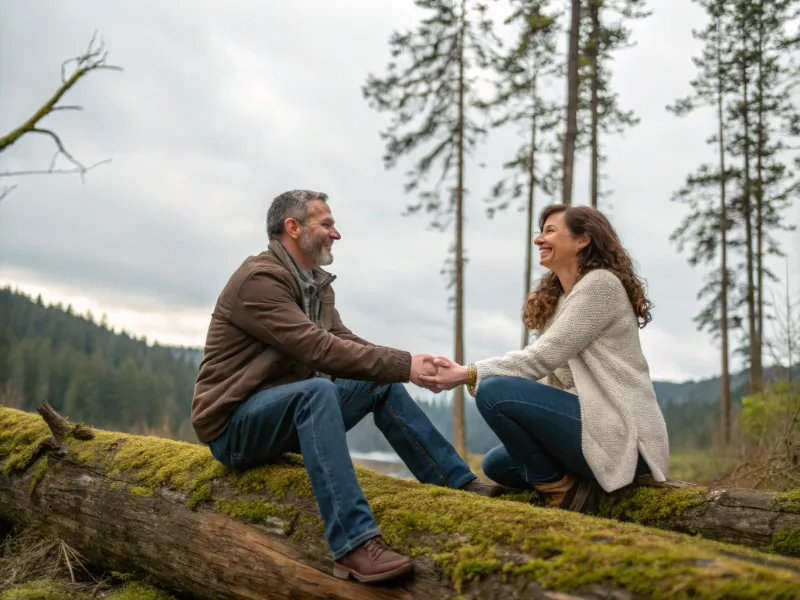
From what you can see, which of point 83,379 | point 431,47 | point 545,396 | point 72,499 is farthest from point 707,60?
point 83,379

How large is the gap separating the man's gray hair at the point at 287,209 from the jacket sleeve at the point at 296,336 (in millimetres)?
543

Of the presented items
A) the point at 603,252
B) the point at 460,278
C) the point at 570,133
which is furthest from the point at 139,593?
the point at 460,278

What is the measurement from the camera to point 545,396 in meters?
3.70

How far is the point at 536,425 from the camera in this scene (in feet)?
12.1

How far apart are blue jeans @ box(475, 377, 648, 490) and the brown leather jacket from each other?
1.73 feet

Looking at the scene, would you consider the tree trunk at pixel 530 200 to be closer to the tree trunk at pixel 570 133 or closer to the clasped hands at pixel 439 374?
the tree trunk at pixel 570 133

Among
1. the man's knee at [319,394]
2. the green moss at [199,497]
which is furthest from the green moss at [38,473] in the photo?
the man's knee at [319,394]

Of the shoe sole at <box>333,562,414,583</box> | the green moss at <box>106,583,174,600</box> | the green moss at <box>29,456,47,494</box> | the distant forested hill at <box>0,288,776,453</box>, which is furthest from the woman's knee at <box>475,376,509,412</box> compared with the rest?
the distant forested hill at <box>0,288,776,453</box>

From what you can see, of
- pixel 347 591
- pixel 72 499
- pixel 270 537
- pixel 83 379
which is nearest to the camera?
pixel 347 591

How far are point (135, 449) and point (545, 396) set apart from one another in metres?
2.89

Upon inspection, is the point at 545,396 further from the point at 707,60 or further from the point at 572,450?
the point at 707,60

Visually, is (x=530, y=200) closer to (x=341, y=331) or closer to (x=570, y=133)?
(x=570, y=133)

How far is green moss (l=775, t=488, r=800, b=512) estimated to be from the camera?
3525mm

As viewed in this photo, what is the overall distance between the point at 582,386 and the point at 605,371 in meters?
0.15
